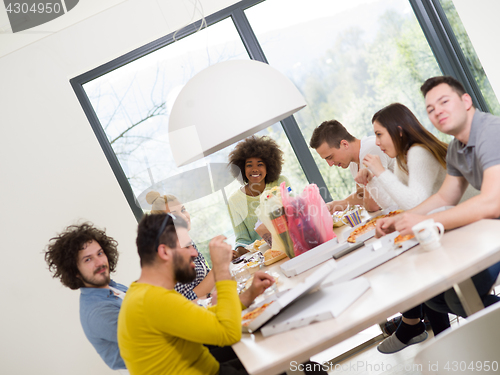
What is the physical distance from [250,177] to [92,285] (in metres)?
1.39

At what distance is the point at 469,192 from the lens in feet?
5.05

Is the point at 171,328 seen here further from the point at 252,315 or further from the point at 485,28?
the point at 485,28

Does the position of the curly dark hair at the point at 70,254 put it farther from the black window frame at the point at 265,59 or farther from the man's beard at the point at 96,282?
the black window frame at the point at 265,59

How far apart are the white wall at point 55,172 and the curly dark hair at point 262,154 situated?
38.4 inches

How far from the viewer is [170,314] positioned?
110 cm

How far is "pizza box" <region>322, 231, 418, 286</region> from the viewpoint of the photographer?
3.96 ft

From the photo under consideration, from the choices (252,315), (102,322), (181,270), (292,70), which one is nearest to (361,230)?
(252,315)

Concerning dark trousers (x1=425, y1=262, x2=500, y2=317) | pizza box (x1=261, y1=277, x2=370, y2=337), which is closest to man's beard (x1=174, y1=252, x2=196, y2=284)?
pizza box (x1=261, y1=277, x2=370, y2=337)

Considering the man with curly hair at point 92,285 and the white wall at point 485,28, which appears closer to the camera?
the man with curly hair at point 92,285

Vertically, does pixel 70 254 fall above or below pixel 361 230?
above

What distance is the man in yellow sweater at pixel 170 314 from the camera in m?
1.10

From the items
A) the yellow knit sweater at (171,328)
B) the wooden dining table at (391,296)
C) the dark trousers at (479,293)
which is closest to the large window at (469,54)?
the dark trousers at (479,293)

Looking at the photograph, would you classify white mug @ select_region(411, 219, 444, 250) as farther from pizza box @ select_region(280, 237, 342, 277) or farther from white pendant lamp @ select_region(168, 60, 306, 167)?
white pendant lamp @ select_region(168, 60, 306, 167)

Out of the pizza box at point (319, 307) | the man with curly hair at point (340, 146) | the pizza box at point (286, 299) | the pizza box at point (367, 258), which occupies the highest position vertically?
the man with curly hair at point (340, 146)
